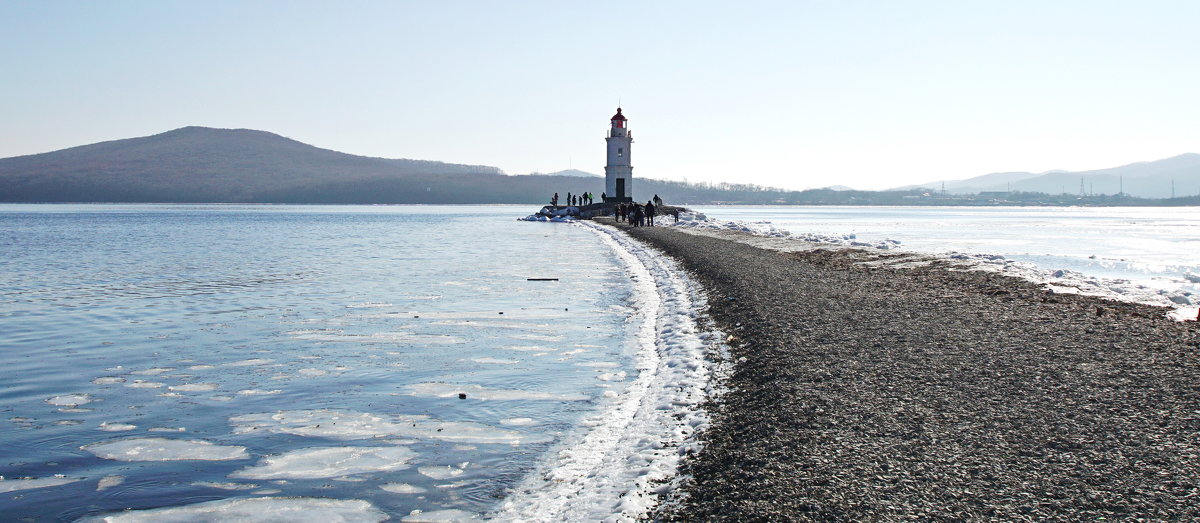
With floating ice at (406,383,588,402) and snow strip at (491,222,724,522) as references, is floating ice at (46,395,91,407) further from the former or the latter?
snow strip at (491,222,724,522)

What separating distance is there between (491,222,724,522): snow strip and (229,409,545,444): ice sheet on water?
0.71 meters

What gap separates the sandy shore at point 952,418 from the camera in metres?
4.75

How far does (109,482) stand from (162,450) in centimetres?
73

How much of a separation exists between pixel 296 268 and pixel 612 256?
10867 millimetres

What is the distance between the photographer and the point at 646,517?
16.1 ft

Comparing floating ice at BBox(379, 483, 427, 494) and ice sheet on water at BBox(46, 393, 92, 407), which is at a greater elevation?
ice sheet on water at BBox(46, 393, 92, 407)

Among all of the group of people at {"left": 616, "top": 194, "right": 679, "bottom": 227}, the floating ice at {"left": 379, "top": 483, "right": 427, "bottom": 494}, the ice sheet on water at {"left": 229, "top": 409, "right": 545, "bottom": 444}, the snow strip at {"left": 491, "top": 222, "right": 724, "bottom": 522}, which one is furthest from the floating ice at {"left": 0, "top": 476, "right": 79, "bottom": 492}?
the group of people at {"left": 616, "top": 194, "right": 679, "bottom": 227}

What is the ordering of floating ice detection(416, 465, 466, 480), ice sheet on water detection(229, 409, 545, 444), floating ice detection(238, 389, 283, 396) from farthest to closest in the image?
floating ice detection(238, 389, 283, 396), ice sheet on water detection(229, 409, 545, 444), floating ice detection(416, 465, 466, 480)

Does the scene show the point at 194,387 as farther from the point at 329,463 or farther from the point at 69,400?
the point at 329,463

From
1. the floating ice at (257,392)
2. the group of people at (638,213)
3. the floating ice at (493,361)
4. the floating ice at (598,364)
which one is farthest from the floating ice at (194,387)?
the group of people at (638,213)

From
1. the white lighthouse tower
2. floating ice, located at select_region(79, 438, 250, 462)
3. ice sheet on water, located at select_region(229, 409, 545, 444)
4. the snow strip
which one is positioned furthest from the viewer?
the white lighthouse tower

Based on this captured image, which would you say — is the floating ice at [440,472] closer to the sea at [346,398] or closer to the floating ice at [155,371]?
the sea at [346,398]

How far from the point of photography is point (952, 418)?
20.9 feet

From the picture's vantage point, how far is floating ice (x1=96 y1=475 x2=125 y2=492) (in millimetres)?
5601
